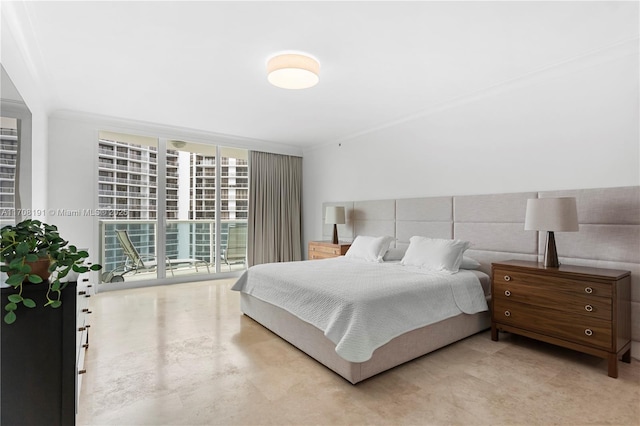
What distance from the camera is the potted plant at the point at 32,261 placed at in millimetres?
1268

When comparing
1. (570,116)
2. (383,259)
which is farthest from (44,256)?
(570,116)

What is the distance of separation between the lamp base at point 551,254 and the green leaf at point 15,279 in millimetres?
3323

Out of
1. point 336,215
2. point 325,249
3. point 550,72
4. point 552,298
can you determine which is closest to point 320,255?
A: point 325,249

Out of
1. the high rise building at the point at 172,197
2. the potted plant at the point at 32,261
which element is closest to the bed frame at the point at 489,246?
the potted plant at the point at 32,261

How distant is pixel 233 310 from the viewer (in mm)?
3891

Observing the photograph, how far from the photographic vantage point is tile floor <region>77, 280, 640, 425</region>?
186 cm

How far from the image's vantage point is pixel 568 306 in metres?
2.51

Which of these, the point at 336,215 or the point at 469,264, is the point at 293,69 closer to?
the point at 469,264

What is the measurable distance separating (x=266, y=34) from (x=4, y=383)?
2508 millimetres

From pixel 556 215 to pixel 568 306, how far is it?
0.70m

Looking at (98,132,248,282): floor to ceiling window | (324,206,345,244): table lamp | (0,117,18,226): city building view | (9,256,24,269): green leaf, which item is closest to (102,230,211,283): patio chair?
(98,132,248,282): floor to ceiling window

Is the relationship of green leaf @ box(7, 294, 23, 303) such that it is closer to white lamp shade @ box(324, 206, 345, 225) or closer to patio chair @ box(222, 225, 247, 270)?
white lamp shade @ box(324, 206, 345, 225)

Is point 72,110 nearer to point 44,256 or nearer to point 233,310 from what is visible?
point 233,310

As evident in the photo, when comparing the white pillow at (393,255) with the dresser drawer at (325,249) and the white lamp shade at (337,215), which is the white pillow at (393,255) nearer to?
the dresser drawer at (325,249)
